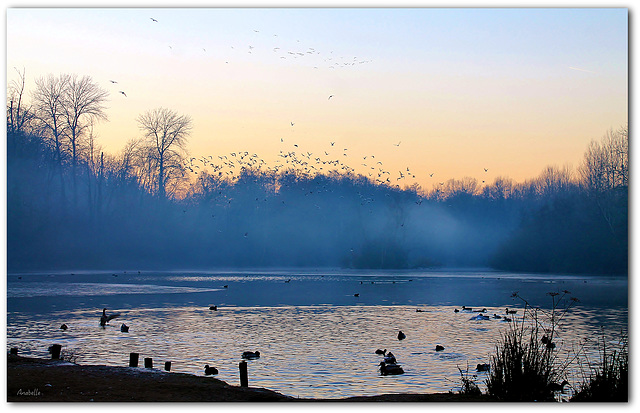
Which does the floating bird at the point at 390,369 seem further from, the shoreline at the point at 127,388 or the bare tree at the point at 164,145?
the bare tree at the point at 164,145

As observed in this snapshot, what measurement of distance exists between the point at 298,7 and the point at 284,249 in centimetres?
7829

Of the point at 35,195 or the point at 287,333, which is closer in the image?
the point at 287,333

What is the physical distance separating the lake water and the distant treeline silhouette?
17.8ft

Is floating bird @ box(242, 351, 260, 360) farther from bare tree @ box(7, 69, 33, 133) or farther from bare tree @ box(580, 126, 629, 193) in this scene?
bare tree @ box(7, 69, 33, 133)

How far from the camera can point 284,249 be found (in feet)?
295

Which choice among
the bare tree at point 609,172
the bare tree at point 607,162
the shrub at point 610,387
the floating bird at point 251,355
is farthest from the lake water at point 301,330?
the bare tree at point 607,162

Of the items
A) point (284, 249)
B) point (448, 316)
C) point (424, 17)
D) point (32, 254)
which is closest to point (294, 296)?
point (448, 316)

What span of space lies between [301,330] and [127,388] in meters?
11.1

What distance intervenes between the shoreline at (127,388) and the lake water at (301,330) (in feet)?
4.00

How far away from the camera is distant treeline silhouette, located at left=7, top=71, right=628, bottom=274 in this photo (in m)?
42.2

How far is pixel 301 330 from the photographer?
904 inches

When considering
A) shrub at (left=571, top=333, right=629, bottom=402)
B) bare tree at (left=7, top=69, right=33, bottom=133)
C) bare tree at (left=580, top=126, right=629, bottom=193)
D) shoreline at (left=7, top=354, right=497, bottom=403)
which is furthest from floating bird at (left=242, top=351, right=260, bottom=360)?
bare tree at (left=7, top=69, right=33, bottom=133)

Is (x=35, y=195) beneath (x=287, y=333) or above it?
above

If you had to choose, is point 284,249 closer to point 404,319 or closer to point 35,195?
point 35,195
